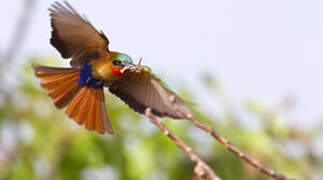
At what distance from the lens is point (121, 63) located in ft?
5.26

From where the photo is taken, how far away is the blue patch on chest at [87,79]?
174 cm

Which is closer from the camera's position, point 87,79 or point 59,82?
point 87,79

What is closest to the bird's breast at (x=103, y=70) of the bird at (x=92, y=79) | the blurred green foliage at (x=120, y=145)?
the bird at (x=92, y=79)

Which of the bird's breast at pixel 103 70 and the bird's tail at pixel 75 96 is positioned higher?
the bird's breast at pixel 103 70

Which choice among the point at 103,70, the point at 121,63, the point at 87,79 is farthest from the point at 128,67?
the point at 87,79

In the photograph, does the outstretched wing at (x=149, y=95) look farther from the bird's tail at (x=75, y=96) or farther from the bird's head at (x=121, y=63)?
the bird's head at (x=121, y=63)

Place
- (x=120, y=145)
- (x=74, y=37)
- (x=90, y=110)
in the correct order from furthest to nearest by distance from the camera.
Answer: (x=120, y=145) < (x=90, y=110) < (x=74, y=37)

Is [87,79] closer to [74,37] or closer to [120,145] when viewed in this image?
[74,37]

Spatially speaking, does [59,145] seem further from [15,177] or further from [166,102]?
[166,102]

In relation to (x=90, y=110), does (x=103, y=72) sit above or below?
above

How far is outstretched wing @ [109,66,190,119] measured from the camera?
1.89 m

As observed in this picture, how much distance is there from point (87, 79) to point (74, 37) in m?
0.14

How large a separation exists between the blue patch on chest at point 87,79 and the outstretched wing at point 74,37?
0.03 metres

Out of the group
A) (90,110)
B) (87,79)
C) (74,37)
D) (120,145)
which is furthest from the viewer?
(120,145)
